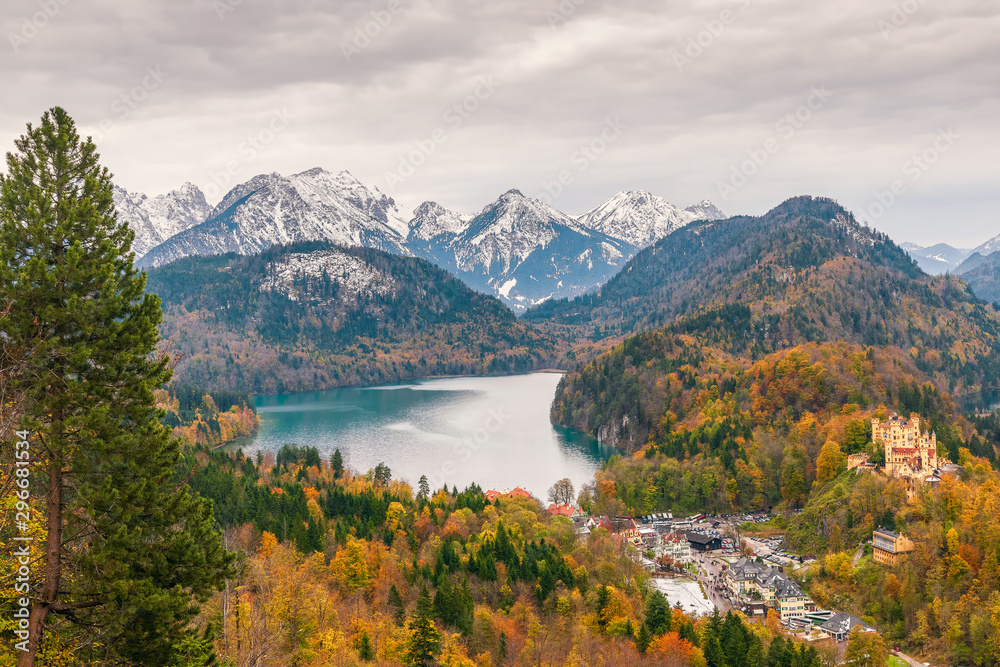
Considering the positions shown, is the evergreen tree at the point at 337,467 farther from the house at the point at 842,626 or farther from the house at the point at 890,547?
the house at the point at 890,547

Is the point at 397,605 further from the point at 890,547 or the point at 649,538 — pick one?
the point at 890,547

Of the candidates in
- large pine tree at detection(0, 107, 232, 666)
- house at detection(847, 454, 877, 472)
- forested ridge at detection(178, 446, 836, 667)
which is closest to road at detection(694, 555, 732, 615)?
forested ridge at detection(178, 446, 836, 667)

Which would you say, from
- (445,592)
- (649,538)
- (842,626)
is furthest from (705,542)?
(445,592)

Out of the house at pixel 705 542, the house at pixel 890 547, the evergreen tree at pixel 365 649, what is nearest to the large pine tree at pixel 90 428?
the evergreen tree at pixel 365 649

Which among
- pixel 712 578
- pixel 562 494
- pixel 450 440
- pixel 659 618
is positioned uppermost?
pixel 450 440

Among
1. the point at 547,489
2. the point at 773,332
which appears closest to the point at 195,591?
the point at 547,489

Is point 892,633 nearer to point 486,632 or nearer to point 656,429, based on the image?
point 486,632

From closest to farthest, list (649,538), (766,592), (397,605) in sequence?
(397,605), (766,592), (649,538)
